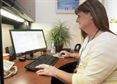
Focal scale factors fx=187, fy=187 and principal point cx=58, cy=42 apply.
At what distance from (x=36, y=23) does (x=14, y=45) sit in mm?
→ 1295

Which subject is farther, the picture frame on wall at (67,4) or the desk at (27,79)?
the picture frame on wall at (67,4)

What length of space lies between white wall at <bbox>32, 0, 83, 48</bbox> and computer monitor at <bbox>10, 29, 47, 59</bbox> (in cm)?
56

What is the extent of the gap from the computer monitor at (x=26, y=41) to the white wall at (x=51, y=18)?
56 centimetres

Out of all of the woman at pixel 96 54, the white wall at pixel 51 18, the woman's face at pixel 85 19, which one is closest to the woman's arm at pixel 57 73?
the woman at pixel 96 54

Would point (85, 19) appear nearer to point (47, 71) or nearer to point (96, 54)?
point (96, 54)

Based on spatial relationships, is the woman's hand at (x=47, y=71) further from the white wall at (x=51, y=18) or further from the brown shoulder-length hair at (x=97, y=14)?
the white wall at (x=51, y=18)

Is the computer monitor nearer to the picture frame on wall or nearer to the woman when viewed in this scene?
the woman

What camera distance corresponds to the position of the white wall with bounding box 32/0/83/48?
2938mm

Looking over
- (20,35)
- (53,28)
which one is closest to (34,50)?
(20,35)

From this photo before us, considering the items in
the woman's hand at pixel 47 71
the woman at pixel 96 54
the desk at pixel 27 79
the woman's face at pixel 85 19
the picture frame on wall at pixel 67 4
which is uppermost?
the picture frame on wall at pixel 67 4

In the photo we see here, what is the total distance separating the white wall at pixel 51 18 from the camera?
9.64 ft

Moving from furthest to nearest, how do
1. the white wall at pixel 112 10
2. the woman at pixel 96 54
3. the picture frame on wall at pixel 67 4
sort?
the picture frame on wall at pixel 67 4 → the white wall at pixel 112 10 → the woman at pixel 96 54

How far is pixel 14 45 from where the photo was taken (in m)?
1.75

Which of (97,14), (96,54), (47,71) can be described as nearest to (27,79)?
(47,71)
